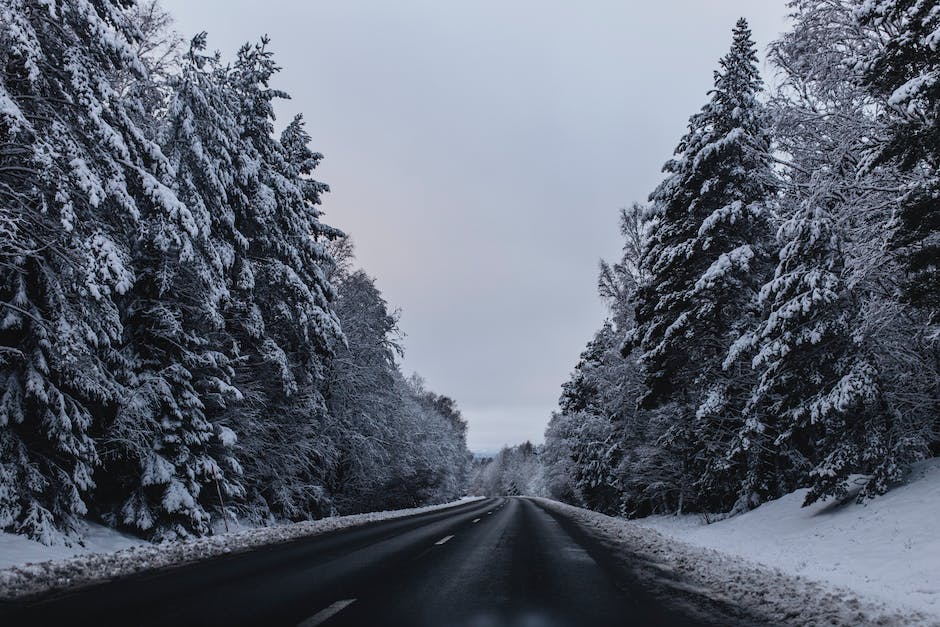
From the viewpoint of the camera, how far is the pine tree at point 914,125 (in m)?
8.62

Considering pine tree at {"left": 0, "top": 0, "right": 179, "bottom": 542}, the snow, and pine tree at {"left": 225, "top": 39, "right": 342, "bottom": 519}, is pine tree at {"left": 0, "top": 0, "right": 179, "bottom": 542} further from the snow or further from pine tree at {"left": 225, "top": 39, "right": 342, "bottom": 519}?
pine tree at {"left": 225, "top": 39, "right": 342, "bottom": 519}

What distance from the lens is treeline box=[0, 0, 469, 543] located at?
9.32m

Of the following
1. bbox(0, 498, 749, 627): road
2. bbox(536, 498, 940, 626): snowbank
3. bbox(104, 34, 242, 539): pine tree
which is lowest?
bbox(536, 498, 940, 626): snowbank

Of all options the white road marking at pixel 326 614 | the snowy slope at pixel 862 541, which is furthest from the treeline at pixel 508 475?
the white road marking at pixel 326 614

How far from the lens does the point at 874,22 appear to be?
10523mm

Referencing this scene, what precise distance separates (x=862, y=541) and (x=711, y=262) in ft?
33.6

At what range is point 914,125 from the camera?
9234 mm

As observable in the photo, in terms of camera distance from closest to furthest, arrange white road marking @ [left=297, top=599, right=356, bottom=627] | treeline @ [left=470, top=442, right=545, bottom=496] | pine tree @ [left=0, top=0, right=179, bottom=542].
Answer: white road marking @ [left=297, top=599, right=356, bottom=627], pine tree @ [left=0, top=0, right=179, bottom=542], treeline @ [left=470, top=442, right=545, bottom=496]

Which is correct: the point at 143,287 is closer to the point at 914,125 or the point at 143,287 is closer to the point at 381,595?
the point at 381,595

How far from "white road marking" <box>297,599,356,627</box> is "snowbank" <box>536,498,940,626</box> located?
377 cm

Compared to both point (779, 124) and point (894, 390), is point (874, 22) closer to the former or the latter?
point (779, 124)

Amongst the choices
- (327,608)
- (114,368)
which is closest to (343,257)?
(114,368)

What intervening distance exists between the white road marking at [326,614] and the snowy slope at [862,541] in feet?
18.4

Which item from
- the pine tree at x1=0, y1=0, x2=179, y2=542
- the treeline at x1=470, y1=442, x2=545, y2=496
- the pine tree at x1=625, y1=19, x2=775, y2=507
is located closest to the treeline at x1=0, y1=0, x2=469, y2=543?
the pine tree at x1=0, y1=0, x2=179, y2=542
